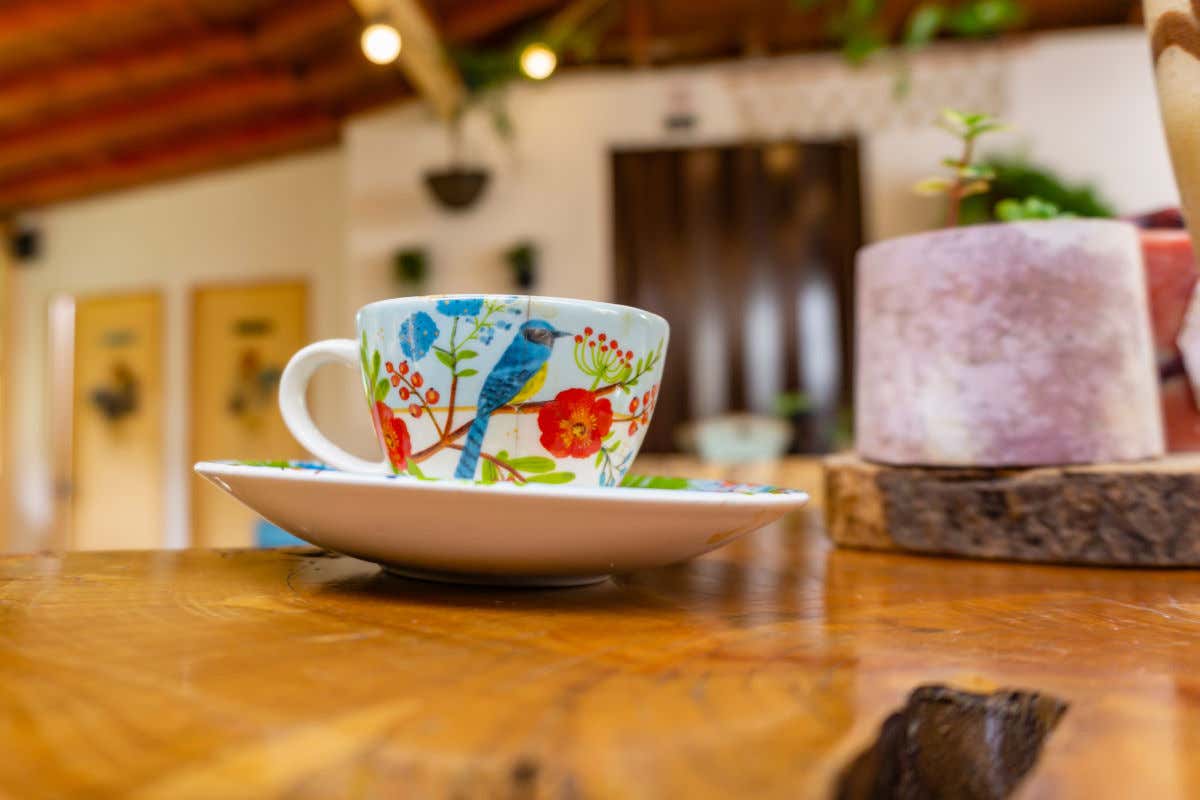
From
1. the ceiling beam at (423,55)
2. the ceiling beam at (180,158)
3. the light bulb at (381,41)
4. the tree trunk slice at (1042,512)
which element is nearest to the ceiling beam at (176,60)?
the ceiling beam at (423,55)

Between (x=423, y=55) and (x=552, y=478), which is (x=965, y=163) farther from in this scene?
(x=423, y=55)

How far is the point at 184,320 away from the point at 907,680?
5.30 m

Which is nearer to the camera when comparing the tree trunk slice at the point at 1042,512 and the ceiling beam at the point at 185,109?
the tree trunk slice at the point at 1042,512

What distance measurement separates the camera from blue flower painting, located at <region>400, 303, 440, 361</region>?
38 cm

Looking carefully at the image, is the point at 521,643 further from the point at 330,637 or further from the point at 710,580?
the point at 710,580

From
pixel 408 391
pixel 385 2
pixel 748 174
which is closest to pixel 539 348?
pixel 408 391

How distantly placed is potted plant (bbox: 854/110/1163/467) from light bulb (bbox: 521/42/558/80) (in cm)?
296

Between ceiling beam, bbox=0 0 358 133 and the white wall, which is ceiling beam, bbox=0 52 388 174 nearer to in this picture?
ceiling beam, bbox=0 0 358 133

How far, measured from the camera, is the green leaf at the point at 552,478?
387 mm

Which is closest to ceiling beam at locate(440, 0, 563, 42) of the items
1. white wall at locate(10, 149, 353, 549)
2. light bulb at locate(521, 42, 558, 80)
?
light bulb at locate(521, 42, 558, 80)

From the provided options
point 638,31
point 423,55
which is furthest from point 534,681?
point 638,31

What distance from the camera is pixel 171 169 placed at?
4816 millimetres

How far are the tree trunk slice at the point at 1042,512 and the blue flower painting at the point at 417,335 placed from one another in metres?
0.33

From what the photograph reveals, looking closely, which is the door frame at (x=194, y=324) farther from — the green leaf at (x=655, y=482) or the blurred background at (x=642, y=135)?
the green leaf at (x=655, y=482)
